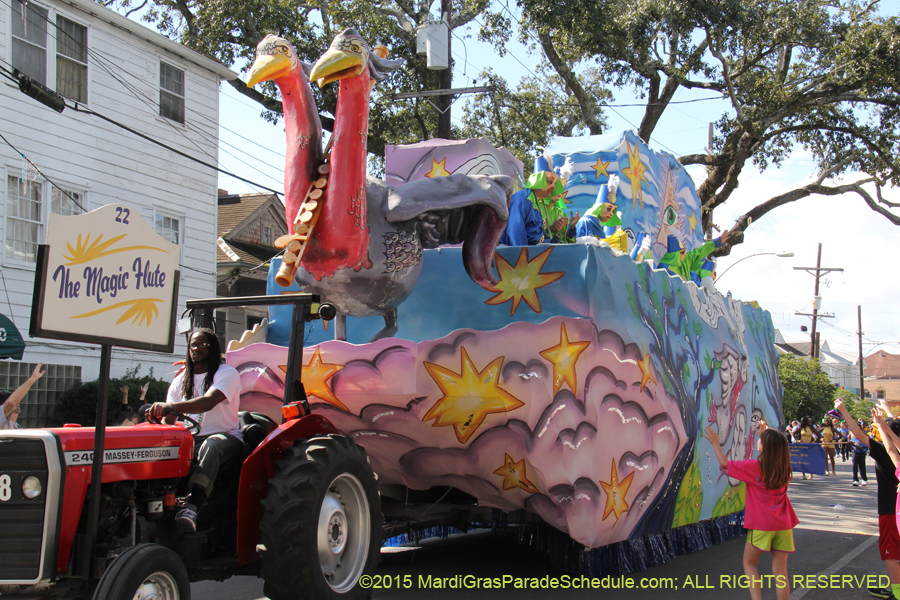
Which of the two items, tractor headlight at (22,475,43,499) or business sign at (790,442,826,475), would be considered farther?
business sign at (790,442,826,475)

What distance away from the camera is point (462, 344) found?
18.4ft

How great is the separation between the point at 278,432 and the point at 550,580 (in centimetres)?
321

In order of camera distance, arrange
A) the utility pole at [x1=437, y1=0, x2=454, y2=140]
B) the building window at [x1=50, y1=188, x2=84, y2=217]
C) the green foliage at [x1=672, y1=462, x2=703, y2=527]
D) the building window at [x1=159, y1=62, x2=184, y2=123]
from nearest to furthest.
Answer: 1. the green foliage at [x1=672, y1=462, x2=703, y2=527]
2. the building window at [x1=50, y1=188, x2=84, y2=217]
3. the utility pole at [x1=437, y1=0, x2=454, y2=140]
4. the building window at [x1=159, y1=62, x2=184, y2=123]

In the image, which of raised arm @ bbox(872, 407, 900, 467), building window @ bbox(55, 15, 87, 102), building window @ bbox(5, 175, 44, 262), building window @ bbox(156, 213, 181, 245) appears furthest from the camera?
building window @ bbox(156, 213, 181, 245)

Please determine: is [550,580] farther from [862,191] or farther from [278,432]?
[862,191]

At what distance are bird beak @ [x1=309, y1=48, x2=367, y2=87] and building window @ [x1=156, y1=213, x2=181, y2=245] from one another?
10.4 m

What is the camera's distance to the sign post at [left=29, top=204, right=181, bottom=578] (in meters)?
3.34

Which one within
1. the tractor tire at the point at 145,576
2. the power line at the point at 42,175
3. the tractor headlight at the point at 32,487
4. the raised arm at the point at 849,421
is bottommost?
the tractor tire at the point at 145,576

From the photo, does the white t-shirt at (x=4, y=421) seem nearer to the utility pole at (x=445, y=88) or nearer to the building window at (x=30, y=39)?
the building window at (x=30, y=39)

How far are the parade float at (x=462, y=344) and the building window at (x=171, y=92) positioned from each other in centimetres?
1000

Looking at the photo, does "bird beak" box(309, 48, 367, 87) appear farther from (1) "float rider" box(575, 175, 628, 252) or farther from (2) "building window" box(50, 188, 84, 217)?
(2) "building window" box(50, 188, 84, 217)

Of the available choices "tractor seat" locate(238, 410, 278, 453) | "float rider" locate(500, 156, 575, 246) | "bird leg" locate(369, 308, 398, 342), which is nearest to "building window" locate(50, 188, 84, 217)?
"bird leg" locate(369, 308, 398, 342)

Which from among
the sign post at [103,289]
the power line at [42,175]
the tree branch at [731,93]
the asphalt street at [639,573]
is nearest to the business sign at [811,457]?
the asphalt street at [639,573]

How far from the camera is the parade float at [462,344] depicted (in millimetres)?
5535
